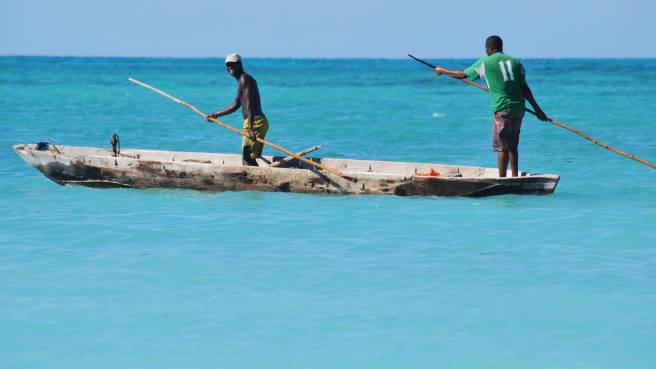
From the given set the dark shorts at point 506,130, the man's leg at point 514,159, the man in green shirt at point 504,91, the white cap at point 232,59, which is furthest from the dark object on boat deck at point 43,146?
the man's leg at point 514,159

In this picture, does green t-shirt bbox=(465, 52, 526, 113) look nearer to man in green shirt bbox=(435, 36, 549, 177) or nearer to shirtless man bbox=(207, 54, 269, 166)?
man in green shirt bbox=(435, 36, 549, 177)

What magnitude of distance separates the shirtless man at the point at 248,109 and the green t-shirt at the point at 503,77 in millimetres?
2410

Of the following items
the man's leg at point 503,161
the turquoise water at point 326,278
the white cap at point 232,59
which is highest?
the white cap at point 232,59

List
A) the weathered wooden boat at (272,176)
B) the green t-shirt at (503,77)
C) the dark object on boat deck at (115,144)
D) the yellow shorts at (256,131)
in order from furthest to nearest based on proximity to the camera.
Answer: the dark object on boat deck at (115,144), the yellow shorts at (256,131), the weathered wooden boat at (272,176), the green t-shirt at (503,77)

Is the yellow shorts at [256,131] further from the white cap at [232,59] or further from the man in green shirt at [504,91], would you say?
the man in green shirt at [504,91]

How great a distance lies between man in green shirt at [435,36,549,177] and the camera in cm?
1035

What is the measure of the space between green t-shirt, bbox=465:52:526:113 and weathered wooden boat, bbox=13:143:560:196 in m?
0.78

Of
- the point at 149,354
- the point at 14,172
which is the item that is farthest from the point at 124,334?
the point at 14,172

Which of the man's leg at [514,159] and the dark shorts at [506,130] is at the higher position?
the dark shorts at [506,130]

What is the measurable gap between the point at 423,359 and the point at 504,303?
47.3 inches

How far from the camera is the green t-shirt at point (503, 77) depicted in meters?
10.3

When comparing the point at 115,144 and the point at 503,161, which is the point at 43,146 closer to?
the point at 115,144

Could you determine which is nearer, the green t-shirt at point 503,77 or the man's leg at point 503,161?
the green t-shirt at point 503,77

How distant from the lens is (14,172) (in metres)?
14.1
